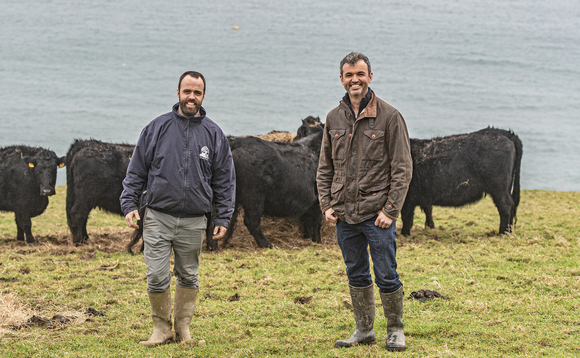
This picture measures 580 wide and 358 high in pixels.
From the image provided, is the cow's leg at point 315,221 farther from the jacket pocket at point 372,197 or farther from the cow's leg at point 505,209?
the jacket pocket at point 372,197

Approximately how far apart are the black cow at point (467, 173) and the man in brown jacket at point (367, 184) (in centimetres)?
650

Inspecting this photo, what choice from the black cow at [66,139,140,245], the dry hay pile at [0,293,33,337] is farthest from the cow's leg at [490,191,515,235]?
the dry hay pile at [0,293,33,337]

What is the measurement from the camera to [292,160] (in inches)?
385

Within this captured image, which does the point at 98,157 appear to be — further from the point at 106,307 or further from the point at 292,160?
the point at 106,307

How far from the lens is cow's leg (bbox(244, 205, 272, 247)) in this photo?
938 centimetres

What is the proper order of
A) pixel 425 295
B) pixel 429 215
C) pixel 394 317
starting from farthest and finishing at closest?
1. pixel 429 215
2. pixel 425 295
3. pixel 394 317

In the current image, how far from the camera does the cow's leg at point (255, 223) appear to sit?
9375mm

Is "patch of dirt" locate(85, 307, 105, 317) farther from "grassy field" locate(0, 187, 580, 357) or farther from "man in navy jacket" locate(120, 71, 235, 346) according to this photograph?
"man in navy jacket" locate(120, 71, 235, 346)

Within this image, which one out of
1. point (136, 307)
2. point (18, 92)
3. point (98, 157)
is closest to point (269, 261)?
point (136, 307)

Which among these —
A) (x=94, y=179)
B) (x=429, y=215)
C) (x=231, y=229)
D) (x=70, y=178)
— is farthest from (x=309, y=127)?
(x=70, y=178)

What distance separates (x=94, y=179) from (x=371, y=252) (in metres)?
6.34

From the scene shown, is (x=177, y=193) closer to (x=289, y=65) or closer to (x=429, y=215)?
(x=429, y=215)

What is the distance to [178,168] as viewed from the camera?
4.40 metres

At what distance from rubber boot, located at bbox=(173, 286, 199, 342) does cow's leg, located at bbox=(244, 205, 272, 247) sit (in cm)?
470
